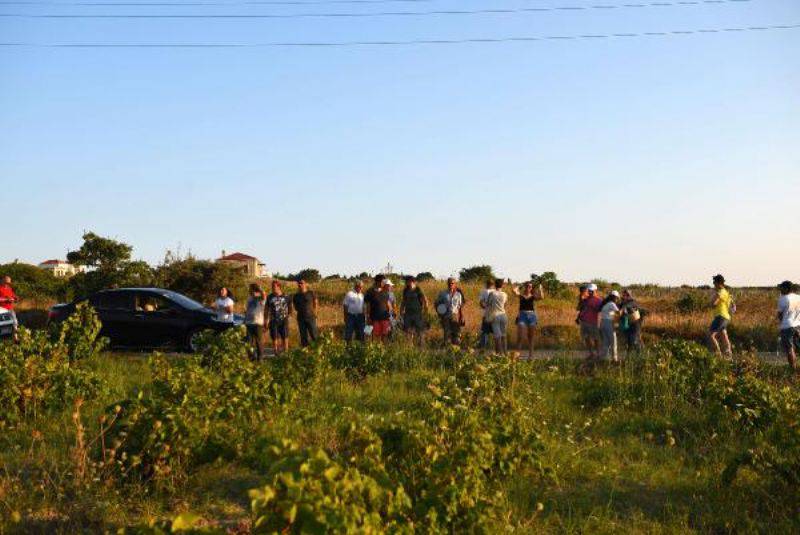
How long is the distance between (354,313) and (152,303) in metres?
4.61

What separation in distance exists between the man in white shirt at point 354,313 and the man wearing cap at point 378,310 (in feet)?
1.47

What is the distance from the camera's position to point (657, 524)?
17.4ft

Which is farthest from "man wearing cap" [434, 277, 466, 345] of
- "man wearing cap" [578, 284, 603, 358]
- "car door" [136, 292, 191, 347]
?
"car door" [136, 292, 191, 347]

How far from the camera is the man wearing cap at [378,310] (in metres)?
15.1

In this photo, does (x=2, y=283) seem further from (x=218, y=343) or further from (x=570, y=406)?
(x=570, y=406)

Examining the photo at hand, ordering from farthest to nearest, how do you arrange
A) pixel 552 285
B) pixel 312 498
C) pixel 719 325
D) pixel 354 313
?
pixel 552 285
pixel 354 313
pixel 719 325
pixel 312 498

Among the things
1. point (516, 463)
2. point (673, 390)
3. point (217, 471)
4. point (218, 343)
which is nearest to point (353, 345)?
point (218, 343)

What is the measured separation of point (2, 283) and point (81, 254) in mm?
13313

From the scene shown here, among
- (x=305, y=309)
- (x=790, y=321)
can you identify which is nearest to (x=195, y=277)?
(x=305, y=309)

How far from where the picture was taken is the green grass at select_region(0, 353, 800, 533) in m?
5.27

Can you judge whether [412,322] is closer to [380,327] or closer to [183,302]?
[380,327]

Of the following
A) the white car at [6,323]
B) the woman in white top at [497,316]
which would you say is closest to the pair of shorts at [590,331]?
the woman in white top at [497,316]

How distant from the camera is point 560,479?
21.0 ft

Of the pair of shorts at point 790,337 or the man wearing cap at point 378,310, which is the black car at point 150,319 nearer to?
the man wearing cap at point 378,310
